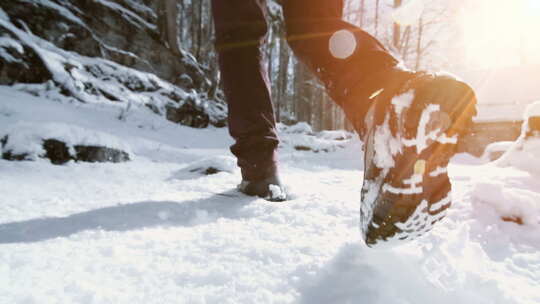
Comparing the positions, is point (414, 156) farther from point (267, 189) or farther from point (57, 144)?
point (57, 144)

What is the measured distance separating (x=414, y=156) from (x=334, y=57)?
1.34 feet

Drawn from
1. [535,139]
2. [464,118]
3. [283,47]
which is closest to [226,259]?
[464,118]

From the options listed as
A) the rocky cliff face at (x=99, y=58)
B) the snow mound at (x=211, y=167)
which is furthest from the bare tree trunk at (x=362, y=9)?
the snow mound at (x=211, y=167)

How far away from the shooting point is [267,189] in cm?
121

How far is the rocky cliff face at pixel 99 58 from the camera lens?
371 centimetres

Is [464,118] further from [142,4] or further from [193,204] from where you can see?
[142,4]

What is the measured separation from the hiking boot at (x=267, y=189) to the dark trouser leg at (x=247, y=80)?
0.9 inches

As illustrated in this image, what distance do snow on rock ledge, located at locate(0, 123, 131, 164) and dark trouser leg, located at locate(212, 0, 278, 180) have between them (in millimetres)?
1220

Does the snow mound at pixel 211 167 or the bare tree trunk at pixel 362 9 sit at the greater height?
the bare tree trunk at pixel 362 9

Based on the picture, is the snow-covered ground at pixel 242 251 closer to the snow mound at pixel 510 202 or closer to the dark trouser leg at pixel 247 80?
the snow mound at pixel 510 202

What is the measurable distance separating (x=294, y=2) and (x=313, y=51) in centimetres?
20

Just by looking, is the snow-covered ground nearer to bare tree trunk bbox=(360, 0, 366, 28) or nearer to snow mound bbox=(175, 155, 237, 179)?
snow mound bbox=(175, 155, 237, 179)

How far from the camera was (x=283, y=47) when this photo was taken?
16.8m

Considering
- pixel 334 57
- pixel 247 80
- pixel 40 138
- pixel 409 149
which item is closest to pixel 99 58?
pixel 40 138
